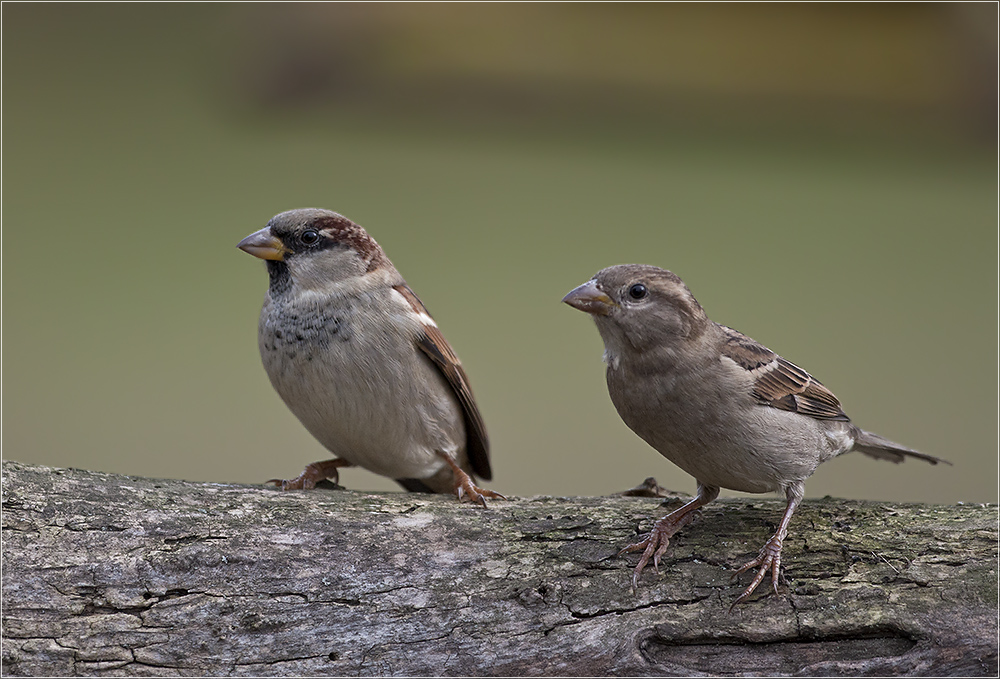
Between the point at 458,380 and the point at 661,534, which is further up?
the point at 458,380

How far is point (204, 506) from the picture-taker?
1.86 m

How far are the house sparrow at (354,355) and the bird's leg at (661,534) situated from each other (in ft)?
1.38

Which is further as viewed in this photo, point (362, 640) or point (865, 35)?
point (865, 35)

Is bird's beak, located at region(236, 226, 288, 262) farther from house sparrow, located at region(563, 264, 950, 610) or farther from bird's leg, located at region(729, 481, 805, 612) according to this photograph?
bird's leg, located at region(729, 481, 805, 612)

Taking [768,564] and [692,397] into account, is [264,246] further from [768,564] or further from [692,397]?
[768,564]

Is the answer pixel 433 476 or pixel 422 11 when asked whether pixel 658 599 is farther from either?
pixel 422 11

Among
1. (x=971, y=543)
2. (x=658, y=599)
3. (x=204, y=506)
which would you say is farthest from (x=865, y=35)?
(x=204, y=506)

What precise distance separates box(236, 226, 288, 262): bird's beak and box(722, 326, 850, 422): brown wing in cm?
113

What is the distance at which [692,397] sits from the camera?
1.85 m

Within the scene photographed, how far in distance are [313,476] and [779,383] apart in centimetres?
122

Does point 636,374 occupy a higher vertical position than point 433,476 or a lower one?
higher

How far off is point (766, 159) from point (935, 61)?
1057 millimetres

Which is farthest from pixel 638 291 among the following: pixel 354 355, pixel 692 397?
pixel 354 355

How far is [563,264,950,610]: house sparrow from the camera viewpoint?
Answer: 6.06 feet
